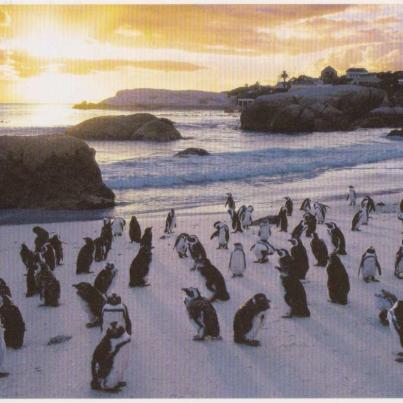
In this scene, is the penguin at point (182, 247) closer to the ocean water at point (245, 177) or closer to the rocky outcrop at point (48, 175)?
the ocean water at point (245, 177)

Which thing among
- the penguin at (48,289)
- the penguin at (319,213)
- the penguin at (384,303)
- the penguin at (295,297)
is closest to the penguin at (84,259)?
the penguin at (48,289)

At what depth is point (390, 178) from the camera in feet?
69.6

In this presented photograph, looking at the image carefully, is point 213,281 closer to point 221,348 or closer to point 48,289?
point 221,348

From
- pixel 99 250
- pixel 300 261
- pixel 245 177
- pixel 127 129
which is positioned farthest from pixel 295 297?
pixel 127 129

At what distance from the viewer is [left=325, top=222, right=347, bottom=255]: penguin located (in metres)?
9.36

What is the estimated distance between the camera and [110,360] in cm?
470

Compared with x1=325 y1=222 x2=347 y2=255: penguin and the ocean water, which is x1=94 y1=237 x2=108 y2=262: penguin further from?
the ocean water

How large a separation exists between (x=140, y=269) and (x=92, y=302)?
5.00 ft

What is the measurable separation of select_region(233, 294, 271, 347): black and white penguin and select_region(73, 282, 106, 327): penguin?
5.22ft

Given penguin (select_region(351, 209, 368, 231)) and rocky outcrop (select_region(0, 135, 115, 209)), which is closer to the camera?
penguin (select_region(351, 209, 368, 231))

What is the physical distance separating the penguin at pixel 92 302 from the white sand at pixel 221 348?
16 centimetres

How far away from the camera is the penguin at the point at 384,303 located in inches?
241

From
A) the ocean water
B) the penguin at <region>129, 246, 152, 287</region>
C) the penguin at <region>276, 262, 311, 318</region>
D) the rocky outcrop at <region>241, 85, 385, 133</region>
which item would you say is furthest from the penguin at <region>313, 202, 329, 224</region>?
the rocky outcrop at <region>241, 85, 385, 133</region>

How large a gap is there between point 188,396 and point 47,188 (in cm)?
1127
